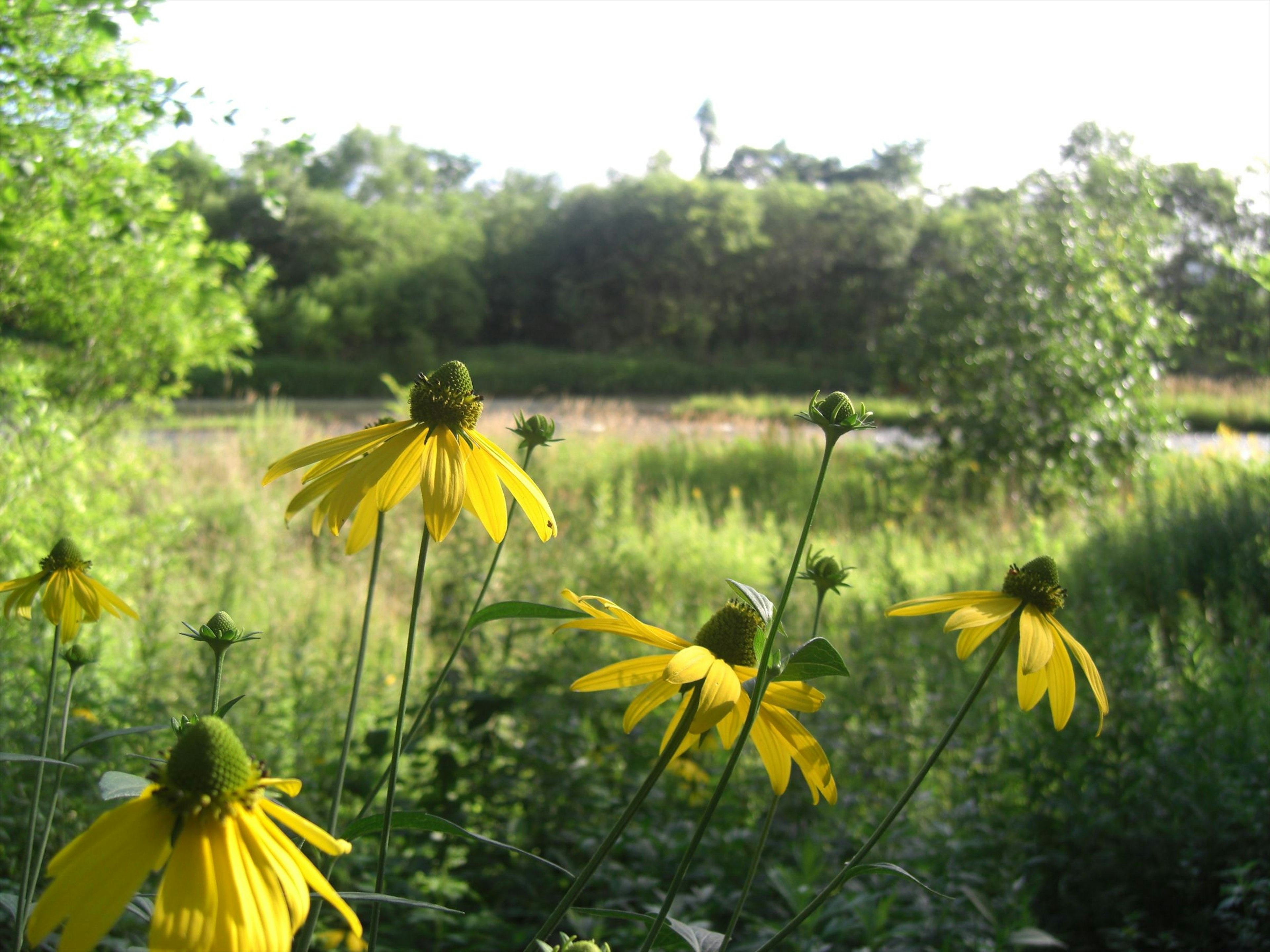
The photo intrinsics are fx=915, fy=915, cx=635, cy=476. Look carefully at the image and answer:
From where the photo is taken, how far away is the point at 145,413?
4672 millimetres

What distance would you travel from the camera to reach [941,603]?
0.73m

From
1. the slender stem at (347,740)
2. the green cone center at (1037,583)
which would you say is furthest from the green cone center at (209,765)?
the green cone center at (1037,583)

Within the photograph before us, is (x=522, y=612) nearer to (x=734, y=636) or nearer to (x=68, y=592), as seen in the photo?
(x=734, y=636)

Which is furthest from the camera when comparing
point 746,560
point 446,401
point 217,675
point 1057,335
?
point 1057,335

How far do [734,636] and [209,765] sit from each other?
354 mm

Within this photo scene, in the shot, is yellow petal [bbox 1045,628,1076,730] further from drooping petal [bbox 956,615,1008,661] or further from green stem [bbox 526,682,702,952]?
green stem [bbox 526,682,702,952]

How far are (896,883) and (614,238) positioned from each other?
88.5ft

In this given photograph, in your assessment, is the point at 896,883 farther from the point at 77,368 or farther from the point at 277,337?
the point at 277,337

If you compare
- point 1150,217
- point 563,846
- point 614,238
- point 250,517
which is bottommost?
point 563,846

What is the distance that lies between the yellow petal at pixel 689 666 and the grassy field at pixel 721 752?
0.22 metres

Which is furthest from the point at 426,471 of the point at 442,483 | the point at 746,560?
the point at 746,560

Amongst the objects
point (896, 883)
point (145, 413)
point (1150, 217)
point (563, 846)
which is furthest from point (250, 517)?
point (1150, 217)

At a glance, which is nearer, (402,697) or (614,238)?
(402,697)

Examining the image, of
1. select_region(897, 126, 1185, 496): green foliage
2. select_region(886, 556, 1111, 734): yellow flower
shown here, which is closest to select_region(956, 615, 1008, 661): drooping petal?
select_region(886, 556, 1111, 734): yellow flower
